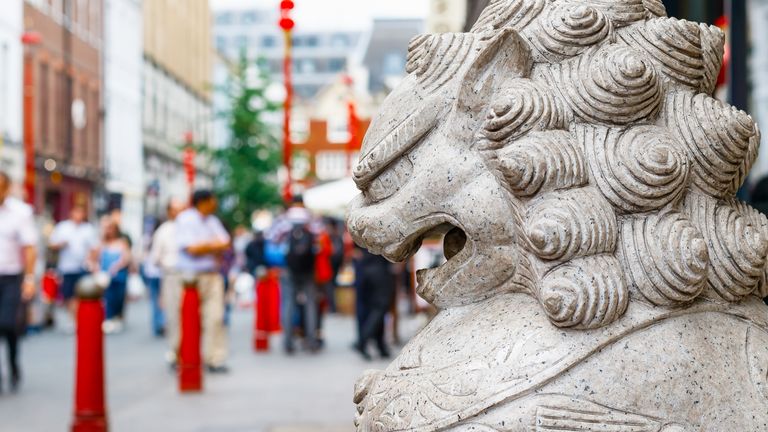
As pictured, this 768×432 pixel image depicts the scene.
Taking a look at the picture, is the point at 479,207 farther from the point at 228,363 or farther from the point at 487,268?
the point at 228,363

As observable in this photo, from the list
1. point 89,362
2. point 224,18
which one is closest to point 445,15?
point 89,362

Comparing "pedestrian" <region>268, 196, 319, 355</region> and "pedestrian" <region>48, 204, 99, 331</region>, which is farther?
"pedestrian" <region>48, 204, 99, 331</region>

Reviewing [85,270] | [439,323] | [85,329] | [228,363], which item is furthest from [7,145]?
[439,323]

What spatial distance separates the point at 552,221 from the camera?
6.85 feet

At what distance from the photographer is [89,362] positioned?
245 inches

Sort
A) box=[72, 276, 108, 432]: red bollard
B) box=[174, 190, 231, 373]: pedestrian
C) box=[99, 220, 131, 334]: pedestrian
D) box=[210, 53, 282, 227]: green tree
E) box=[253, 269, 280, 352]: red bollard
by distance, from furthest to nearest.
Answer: box=[210, 53, 282, 227]: green tree < box=[99, 220, 131, 334]: pedestrian < box=[253, 269, 280, 352]: red bollard < box=[174, 190, 231, 373]: pedestrian < box=[72, 276, 108, 432]: red bollard

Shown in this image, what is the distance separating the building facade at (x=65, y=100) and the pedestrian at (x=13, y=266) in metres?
16.5

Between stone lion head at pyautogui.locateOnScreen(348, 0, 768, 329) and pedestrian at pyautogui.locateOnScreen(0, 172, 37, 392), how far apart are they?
265 inches

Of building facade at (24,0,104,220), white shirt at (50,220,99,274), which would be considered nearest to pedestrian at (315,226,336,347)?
white shirt at (50,220,99,274)

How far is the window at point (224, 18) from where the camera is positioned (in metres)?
113

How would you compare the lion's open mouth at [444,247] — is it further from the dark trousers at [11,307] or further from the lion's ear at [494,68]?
the dark trousers at [11,307]

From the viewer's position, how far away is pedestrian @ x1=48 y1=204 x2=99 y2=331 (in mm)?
13773

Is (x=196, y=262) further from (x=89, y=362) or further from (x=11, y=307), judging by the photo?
(x=89, y=362)

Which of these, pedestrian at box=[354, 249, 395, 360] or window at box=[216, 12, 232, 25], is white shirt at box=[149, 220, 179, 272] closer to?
pedestrian at box=[354, 249, 395, 360]
